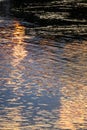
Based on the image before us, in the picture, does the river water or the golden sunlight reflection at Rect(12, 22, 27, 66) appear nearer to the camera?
the river water

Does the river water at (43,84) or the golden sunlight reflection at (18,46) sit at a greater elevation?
the golden sunlight reflection at (18,46)

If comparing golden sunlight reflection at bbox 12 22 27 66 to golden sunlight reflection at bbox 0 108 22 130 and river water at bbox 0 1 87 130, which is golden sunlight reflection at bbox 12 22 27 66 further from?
golden sunlight reflection at bbox 0 108 22 130

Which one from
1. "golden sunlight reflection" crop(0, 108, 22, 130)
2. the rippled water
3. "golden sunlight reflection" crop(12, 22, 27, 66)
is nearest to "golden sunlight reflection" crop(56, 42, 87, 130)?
the rippled water

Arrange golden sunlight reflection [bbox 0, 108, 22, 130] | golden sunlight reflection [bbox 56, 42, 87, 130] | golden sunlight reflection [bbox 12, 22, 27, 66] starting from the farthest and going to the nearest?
golden sunlight reflection [bbox 12, 22, 27, 66] → golden sunlight reflection [bbox 56, 42, 87, 130] → golden sunlight reflection [bbox 0, 108, 22, 130]

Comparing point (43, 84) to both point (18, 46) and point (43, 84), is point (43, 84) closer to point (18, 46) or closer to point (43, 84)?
point (43, 84)

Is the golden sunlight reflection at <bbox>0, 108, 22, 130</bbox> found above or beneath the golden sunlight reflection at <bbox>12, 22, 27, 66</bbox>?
beneath

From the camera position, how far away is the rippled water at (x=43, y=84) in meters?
13.3

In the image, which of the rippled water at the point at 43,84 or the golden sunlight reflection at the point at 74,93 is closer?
the golden sunlight reflection at the point at 74,93

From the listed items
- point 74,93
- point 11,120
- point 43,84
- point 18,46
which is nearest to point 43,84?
point 43,84

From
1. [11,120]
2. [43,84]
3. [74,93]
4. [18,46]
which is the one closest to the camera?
[11,120]

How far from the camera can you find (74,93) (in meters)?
15.9

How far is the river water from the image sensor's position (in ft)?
43.8

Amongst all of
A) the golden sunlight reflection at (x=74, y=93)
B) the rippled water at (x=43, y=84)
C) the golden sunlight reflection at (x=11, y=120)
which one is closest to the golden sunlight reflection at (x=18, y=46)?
the rippled water at (x=43, y=84)

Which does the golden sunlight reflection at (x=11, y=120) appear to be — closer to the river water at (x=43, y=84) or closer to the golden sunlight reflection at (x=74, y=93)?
the river water at (x=43, y=84)
